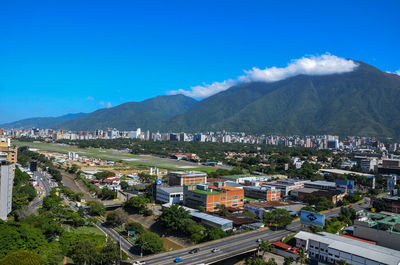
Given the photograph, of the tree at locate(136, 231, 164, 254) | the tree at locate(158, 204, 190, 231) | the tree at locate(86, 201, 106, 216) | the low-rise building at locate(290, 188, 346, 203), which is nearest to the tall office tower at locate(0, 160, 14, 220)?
the tree at locate(86, 201, 106, 216)

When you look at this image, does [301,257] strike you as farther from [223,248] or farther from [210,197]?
[210,197]

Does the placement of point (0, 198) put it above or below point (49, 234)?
above

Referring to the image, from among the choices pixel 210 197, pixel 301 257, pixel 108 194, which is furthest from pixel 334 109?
pixel 301 257

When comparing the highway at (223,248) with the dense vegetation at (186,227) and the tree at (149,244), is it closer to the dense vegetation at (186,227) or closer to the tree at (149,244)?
the dense vegetation at (186,227)

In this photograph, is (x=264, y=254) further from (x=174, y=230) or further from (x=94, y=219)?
(x=94, y=219)

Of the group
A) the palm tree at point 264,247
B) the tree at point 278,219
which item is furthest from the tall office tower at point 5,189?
the tree at point 278,219

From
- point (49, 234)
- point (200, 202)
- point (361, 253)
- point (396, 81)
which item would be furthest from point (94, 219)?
point (396, 81)
